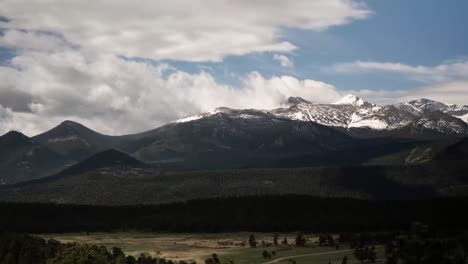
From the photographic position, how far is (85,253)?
142 metres

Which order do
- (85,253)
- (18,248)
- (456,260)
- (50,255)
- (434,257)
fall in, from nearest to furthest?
(434,257) → (456,260) → (85,253) → (50,255) → (18,248)

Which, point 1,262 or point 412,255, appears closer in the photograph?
point 412,255

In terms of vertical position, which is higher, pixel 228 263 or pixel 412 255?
pixel 412 255

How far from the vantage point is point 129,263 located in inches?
7539

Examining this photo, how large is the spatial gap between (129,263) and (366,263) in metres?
76.9

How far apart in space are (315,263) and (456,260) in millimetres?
122565

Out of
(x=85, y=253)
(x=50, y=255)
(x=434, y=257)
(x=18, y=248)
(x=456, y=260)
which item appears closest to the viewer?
(x=434, y=257)

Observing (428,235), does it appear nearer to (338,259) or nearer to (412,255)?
(412,255)

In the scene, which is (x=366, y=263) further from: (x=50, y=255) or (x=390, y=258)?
(x=390, y=258)

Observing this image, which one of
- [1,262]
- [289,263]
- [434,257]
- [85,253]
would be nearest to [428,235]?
[434,257]

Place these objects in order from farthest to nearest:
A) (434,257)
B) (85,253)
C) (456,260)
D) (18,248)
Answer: (18,248) → (85,253) → (456,260) → (434,257)

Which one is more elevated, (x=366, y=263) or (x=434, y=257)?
(x=434, y=257)

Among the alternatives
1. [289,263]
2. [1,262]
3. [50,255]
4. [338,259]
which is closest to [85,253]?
[50,255]

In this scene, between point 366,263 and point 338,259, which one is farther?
point 338,259
